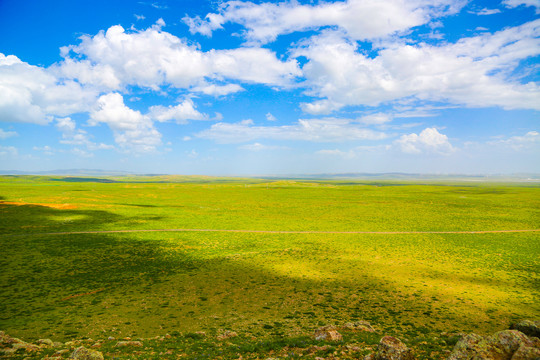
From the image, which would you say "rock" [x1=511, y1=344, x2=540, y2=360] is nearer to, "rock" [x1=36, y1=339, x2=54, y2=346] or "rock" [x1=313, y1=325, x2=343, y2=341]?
"rock" [x1=313, y1=325, x2=343, y2=341]

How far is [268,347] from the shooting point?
14289 mm

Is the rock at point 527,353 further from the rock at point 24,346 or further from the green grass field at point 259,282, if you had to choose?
the rock at point 24,346

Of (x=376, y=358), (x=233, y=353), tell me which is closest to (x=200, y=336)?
(x=233, y=353)

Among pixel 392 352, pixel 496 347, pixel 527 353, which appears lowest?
pixel 392 352

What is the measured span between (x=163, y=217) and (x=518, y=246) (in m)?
66.7

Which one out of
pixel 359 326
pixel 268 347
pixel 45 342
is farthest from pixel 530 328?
pixel 45 342

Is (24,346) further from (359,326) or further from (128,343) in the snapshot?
(359,326)

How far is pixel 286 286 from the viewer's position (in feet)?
81.6

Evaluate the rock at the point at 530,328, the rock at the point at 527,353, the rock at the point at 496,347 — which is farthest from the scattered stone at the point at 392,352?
the rock at the point at 530,328

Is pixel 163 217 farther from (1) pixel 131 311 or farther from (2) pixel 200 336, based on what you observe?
(2) pixel 200 336

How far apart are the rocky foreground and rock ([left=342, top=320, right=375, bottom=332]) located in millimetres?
59

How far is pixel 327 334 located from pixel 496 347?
7.28 meters

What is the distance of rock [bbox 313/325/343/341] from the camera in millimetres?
14531

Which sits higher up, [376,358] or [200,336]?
[376,358]
